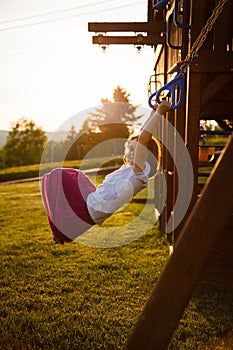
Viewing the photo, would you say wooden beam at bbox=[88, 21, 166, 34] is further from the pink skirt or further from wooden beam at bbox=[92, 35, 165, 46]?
the pink skirt

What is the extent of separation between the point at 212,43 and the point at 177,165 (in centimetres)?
129

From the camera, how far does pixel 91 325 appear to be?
11.5ft

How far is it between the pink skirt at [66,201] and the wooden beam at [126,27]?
11.1 feet

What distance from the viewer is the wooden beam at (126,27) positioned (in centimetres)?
600

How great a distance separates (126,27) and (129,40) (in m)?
0.51

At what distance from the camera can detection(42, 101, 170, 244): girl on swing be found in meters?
3.06

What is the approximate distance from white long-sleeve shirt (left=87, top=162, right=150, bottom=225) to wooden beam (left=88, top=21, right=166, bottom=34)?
3.50 m

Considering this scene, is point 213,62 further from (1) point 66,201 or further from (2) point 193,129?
(1) point 66,201

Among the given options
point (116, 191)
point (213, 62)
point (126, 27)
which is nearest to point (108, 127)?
point (126, 27)

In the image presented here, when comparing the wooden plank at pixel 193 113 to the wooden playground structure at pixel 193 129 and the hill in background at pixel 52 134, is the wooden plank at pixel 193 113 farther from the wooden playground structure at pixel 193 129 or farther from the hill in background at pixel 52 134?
the hill in background at pixel 52 134

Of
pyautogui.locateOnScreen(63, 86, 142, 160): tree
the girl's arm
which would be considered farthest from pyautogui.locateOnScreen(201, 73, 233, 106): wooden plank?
pyautogui.locateOnScreen(63, 86, 142, 160): tree

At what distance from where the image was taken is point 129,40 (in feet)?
21.9

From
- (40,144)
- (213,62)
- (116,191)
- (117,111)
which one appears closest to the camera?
(116,191)

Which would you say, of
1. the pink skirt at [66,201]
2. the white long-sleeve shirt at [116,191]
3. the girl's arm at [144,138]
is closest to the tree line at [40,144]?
the pink skirt at [66,201]
